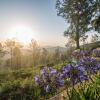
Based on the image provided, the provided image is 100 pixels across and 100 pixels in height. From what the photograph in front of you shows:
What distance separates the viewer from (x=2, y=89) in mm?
15047

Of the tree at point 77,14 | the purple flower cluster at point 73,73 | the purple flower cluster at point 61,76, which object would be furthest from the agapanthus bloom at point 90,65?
the tree at point 77,14

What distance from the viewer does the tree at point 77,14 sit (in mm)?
44594

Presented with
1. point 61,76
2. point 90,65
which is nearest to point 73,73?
point 61,76

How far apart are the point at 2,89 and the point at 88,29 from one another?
34964 mm

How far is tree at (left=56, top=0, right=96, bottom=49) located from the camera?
4459 centimetres

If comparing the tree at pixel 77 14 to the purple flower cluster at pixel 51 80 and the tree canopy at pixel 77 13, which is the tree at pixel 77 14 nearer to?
the tree canopy at pixel 77 13

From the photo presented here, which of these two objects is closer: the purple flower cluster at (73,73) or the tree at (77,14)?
the purple flower cluster at (73,73)

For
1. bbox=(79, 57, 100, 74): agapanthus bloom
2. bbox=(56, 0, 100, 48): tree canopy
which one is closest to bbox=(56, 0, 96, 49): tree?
bbox=(56, 0, 100, 48): tree canopy

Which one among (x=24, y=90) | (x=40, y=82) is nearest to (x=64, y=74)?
(x=40, y=82)

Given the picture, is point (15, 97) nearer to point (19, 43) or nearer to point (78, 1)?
point (78, 1)

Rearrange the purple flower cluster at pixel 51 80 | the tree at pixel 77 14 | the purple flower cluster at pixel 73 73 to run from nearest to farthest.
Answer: the purple flower cluster at pixel 73 73, the purple flower cluster at pixel 51 80, the tree at pixel 77 14

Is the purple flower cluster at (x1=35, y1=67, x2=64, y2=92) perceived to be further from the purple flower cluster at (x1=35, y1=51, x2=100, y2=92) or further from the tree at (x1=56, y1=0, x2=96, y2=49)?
the tree at (x1=56, y1=0, x2=96, y2=49)

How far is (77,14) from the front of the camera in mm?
44531

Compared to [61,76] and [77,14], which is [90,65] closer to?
[61,76]
